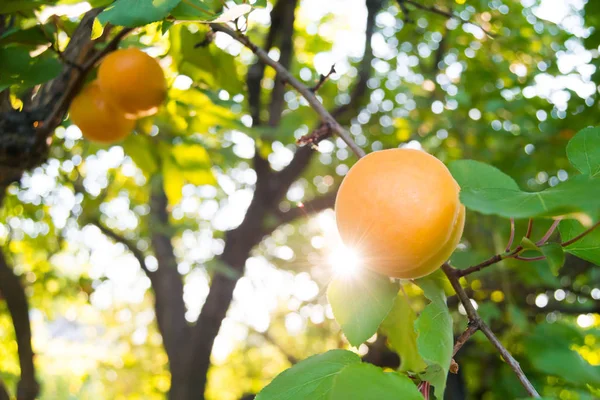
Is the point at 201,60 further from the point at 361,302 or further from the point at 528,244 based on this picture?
the point at 528,244

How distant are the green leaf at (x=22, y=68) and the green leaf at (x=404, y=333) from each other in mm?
825

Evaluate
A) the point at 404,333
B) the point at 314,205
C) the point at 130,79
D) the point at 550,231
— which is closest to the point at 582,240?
the point at 550,231

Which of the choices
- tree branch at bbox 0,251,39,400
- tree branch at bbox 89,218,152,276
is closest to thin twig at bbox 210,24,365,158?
tree branch at bbox 0,251,39,400

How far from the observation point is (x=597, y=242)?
0.80 metres

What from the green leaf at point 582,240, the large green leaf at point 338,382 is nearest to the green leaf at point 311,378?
the large green leaf at point 338,382

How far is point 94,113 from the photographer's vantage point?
128 cm

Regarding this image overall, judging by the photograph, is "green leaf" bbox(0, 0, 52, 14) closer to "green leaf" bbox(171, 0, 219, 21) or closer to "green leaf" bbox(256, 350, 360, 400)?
"green leaf" bbox(171, 0, 219, 21)

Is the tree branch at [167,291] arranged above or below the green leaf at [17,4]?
below

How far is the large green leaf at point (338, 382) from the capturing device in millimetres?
628

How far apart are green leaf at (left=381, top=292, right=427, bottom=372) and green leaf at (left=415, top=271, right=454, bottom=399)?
19 cm

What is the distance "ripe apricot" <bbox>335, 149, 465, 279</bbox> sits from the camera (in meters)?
0.73

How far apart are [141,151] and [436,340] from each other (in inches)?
48.8

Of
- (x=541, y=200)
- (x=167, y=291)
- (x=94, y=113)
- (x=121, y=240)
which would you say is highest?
(x=541, y=200)

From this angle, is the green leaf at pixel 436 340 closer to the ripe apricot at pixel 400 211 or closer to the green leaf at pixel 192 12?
the ripe apricot at pixel 400 211
